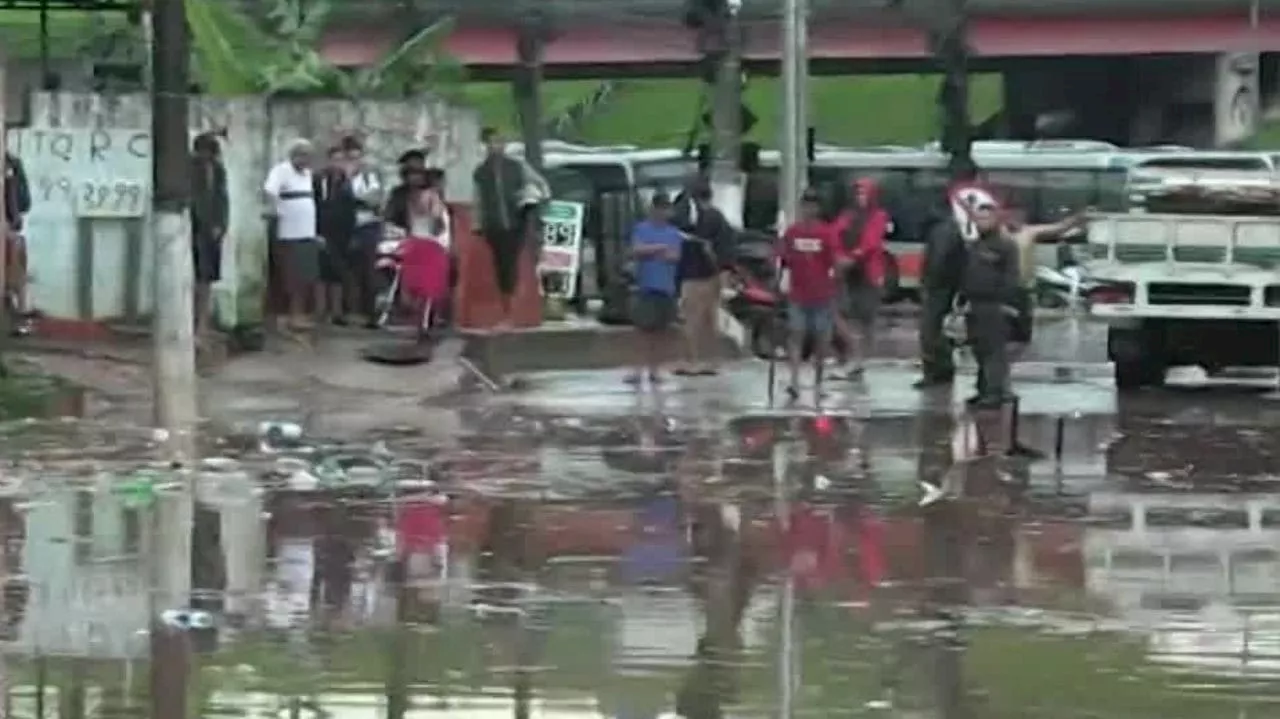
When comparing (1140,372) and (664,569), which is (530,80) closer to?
(1140,372)

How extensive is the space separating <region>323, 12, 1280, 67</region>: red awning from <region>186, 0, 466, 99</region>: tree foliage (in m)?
26.1

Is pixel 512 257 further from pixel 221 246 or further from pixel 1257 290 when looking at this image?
pixel 1257 290

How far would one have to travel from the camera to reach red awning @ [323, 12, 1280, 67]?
5756cm

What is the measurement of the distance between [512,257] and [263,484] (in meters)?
8.98

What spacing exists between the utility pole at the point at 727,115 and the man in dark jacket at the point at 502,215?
8.65 meters

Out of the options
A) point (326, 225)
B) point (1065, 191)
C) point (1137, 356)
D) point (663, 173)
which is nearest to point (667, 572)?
point (326, 225)

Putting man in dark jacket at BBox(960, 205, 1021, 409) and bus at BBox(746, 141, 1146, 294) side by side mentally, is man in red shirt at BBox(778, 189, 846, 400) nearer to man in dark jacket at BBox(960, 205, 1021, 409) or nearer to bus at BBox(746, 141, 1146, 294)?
man in dark jacket at BBox(960, 205, 1021, 409)

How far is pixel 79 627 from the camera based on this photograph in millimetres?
11883

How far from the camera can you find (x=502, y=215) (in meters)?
25.2

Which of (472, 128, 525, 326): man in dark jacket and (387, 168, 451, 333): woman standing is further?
(472, 128, 525, 326): man in dark jacket

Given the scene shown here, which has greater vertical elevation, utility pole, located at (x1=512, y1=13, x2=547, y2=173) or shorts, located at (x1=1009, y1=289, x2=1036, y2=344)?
utility pole, located at (x1=512, y1=13, x2=547, y2=173)

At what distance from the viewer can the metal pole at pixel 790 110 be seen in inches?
1201

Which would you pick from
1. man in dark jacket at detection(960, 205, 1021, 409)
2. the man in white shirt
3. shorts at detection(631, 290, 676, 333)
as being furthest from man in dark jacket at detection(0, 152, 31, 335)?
man in dark jacket at detection(960, 205, 1021, 409)

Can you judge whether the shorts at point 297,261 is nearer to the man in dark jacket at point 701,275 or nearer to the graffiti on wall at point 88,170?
the graffiti on wall at point 88,170
